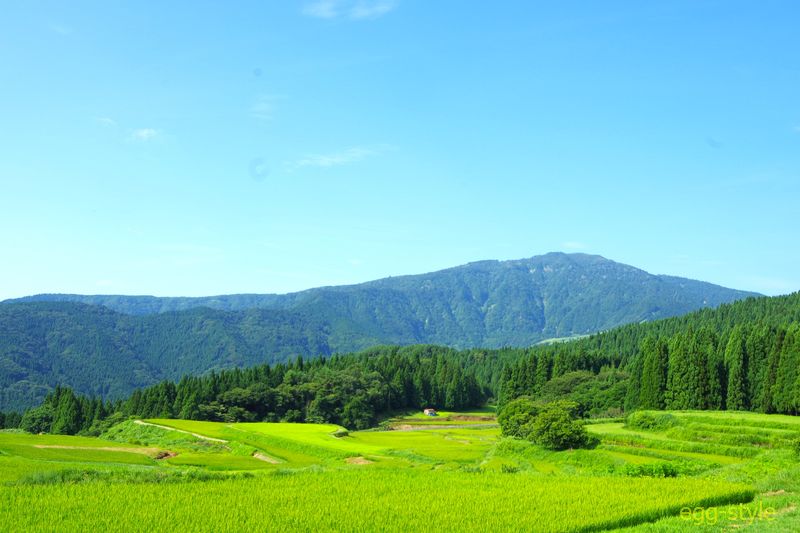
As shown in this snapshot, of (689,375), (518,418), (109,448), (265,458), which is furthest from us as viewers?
(689,375)

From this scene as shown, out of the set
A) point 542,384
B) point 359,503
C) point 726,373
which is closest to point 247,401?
point 542,384

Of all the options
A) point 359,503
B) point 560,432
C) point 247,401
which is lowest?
point 247,401

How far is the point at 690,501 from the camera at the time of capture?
1047 inches

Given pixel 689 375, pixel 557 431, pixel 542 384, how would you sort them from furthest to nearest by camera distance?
pixel 542 384 < pixel 689 375 < pixel 557 431

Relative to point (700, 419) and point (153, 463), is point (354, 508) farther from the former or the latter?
point (700, 419)

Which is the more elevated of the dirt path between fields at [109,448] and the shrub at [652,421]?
the shrub at [652,421]

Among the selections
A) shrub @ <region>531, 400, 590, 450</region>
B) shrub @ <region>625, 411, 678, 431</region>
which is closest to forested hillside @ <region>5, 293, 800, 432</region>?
shrub @ <region>625, 411, 678, 431</region>

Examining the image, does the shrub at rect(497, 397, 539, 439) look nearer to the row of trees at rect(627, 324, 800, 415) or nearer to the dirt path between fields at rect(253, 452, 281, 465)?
the dirt path between fields at rect(253, 452, 281, 465)

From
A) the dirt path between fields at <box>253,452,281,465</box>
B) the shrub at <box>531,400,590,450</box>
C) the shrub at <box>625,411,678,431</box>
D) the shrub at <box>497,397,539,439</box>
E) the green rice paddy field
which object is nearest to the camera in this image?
the green rice paddy field

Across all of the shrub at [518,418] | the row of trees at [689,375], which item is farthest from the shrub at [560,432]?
the row of trees at [689,375]

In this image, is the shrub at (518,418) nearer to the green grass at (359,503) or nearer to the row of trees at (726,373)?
the row of trees at (726,373)

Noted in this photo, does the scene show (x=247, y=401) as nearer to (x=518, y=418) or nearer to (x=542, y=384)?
(x=518, y=418)

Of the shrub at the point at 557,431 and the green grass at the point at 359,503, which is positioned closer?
the green grass at the point at 359,503

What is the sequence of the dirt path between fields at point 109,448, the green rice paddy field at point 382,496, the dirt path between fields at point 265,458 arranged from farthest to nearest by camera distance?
the dirt path between fields at point 265,458, the dirt path between fields at point 109,448, the green rice paddy field at point 382,496
